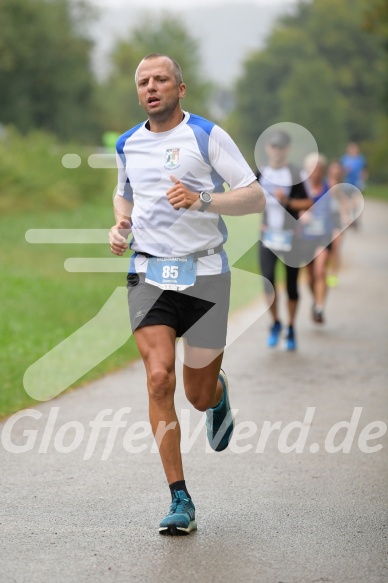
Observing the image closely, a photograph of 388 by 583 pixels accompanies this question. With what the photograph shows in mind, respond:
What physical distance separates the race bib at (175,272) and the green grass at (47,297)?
865mm

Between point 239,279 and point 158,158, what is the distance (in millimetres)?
14317

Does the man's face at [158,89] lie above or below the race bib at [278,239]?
above

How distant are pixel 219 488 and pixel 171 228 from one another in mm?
1469

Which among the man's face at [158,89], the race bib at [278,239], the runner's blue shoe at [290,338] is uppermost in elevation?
the man's face at [158,89]

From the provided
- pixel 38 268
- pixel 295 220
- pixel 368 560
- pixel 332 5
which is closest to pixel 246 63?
pixel 332 5

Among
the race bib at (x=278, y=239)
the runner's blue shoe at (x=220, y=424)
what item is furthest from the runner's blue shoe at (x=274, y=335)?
the runner's blue shoe at (x=220, y=424)

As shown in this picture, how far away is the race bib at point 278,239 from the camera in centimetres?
1170

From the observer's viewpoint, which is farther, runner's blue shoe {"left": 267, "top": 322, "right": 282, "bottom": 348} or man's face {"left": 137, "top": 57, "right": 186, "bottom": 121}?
runner's blue shoe {"left": 267, "top": 322, "right": 282, "bottom": 348}

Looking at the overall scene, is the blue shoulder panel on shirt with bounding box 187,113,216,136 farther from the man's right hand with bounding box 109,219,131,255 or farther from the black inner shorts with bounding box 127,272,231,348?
the black inner shorts with bounding box 127,272,231,348

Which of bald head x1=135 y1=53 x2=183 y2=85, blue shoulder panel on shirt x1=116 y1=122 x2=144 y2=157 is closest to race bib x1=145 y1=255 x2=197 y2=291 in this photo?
blue shoulder panel on shirt x1=116 y1=122 x2=144 y2=157

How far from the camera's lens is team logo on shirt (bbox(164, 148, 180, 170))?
5641 mm

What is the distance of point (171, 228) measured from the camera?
5723mm

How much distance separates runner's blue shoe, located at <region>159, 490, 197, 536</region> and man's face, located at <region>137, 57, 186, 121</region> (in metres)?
1.78
